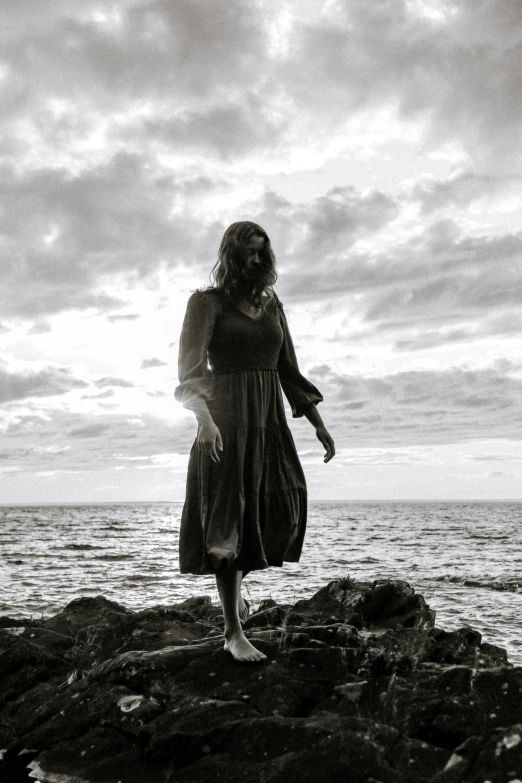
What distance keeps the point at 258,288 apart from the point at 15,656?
12.6 ft

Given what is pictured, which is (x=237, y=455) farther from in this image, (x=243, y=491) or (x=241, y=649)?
(x=241, y=649)

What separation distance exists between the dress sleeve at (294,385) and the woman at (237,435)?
24cm

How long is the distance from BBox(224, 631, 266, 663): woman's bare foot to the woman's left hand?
137cm

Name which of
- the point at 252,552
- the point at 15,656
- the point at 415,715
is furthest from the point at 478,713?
the point at 15,656

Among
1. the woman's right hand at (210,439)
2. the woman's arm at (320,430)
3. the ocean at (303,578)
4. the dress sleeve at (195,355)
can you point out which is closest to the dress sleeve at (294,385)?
the woman's arm at (320,430)

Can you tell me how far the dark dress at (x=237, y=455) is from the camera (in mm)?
4785

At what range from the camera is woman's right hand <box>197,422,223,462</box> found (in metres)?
4.61

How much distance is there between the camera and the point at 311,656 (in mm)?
5109

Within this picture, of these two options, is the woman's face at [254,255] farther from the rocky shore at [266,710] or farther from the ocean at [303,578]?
the ocean at [303,578]

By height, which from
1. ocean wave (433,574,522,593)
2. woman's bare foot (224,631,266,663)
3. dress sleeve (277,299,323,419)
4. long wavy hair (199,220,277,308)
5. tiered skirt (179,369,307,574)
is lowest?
ocean wave (433,574,522,593)

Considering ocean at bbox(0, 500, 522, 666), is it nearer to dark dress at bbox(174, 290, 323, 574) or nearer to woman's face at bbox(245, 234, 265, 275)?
dark dress at bbox(174, 290, 323, 574)

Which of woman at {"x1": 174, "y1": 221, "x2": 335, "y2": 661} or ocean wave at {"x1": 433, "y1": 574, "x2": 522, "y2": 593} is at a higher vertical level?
woman at {"x1": 174, "y1": 221, "x2": 335, "y2": 661}

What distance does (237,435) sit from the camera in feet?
15.9

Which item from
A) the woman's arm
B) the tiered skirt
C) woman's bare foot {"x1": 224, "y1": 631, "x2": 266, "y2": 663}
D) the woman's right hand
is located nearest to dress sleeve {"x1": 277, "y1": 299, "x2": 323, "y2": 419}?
the woman's arm
